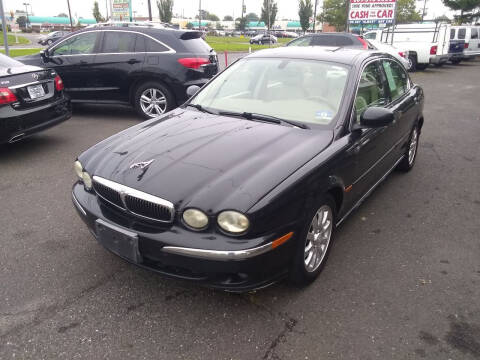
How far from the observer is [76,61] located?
7609 millimetres

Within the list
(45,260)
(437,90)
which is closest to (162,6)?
(437,90)

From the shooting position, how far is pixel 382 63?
4074mm

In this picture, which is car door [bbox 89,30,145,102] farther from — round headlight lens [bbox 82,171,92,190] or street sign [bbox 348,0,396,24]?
street sign [bbox 348,0,396,24]

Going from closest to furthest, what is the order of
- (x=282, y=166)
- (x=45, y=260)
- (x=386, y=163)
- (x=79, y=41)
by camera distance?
(x=282, y=166) → (x=45, y=260) → (x=386, y=163) → (x=79, y=41)

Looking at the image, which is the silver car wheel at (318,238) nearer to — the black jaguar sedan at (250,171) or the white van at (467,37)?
the black jaguar sedan at (250,171)

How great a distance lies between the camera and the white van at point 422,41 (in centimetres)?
1729

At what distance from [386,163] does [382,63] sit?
1.02 meters

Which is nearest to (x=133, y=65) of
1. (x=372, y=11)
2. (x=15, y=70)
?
(x=15, y=70)

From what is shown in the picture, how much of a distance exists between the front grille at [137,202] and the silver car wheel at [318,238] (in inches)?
38.6

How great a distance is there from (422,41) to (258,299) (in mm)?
18243

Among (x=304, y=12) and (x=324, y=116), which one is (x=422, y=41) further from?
(x=304, y=12)

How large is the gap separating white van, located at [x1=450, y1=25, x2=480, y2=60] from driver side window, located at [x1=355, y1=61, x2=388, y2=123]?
1946 centimetres

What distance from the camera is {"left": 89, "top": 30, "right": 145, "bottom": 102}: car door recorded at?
742 centimetres

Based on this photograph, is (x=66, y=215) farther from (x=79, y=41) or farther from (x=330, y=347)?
(x=79, y=41)
